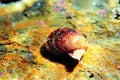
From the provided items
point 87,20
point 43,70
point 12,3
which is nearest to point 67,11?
point 87,20

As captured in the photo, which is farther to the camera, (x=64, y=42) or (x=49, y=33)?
(x=49, y=33)

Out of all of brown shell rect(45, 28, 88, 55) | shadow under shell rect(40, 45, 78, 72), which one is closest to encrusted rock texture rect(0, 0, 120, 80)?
shadow under shell rect(40, 45, 78, 72)

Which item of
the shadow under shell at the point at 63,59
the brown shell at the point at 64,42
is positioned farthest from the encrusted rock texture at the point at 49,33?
the brown shell at the point at 64,42

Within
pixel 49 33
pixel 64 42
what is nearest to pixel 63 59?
pixel 64 42

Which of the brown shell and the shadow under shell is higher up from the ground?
the brown shell

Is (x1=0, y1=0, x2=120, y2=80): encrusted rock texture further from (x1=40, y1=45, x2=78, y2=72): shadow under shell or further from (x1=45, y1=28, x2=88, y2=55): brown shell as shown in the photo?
(x1=45, y1=28, x2=88, y2=55): brown shell

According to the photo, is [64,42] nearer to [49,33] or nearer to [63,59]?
[63,59]
